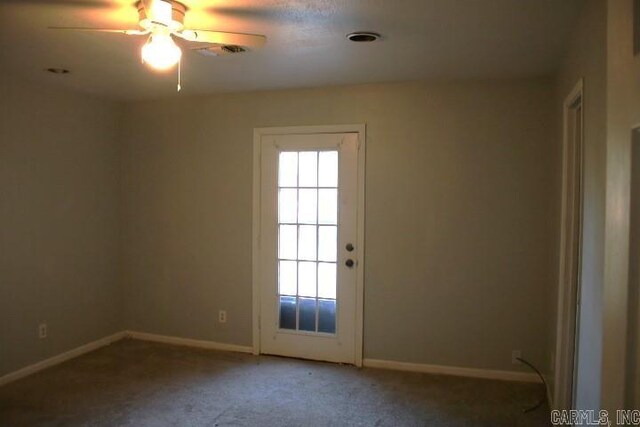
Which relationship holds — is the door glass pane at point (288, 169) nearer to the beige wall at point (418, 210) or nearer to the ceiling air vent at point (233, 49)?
the beige wall at point (418, 210)

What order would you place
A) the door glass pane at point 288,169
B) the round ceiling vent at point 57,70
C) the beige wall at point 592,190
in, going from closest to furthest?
the beige wall at point 592,190, the round ceiling vent at point 57,70, the door glass pane at point 288,169

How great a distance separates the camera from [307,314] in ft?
13.9

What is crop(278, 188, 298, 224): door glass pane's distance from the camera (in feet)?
13.8

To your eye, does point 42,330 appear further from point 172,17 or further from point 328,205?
point 172,17

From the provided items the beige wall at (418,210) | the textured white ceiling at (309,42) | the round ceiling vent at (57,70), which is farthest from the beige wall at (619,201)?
the round ceiling vent at (57,70)

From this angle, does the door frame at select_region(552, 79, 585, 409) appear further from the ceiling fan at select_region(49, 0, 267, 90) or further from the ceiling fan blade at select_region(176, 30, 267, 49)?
the ceiling fan at select_region(49, 0, 267, 90)

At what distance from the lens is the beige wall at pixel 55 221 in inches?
145

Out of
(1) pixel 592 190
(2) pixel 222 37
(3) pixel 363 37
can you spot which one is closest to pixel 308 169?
(3) pixel 363 37

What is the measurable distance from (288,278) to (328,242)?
0.50 m

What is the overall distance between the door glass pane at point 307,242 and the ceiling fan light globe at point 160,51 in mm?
2263

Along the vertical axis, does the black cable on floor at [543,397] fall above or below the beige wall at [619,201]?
below

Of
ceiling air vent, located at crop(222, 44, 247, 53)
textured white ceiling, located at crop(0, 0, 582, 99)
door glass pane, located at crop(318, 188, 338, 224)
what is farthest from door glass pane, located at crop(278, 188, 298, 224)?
ceiling air vent, located at crop(222, 44, 247, 53)

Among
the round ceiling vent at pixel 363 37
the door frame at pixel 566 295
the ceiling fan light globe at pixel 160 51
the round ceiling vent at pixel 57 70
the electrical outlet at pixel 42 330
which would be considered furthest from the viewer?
the electrical outlet at pixel 42 330

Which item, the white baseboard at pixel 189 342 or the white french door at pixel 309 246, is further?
the white baseboard at pixel 189 342
